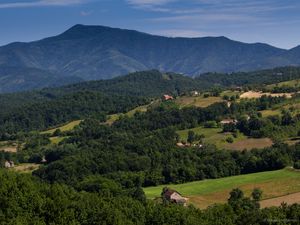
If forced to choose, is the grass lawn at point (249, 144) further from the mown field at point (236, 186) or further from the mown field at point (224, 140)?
the mown field at point (236, 186)

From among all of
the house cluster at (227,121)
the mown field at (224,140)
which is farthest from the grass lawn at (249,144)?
the house cluster at (227,121)

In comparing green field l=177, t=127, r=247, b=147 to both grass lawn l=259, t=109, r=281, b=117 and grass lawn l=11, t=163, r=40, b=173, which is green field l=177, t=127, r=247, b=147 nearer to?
grass lawn l=259, t=109, r=281, b=117

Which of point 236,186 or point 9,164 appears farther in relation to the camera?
point 9,164

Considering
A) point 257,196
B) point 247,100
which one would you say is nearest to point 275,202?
point 257,196

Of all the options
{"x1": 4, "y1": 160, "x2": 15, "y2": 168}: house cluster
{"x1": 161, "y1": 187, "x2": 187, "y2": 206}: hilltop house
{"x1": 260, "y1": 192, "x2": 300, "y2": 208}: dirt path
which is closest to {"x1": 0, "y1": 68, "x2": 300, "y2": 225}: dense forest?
{"x1": 4, "y1": 160, "x2": 15, "y2": 168}: house cluster

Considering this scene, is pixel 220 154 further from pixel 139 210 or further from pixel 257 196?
pixel 139 210

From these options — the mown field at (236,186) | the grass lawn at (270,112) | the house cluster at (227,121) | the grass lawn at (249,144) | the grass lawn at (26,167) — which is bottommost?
the grass lawn at (26,167)

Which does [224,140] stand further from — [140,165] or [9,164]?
[9,164]

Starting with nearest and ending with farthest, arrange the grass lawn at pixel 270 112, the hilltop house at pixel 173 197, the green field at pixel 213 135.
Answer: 1. the hilltop house at pixel 173 197
2. the green field at pixel 213 135
3. the grass lawn at pixel 270 112

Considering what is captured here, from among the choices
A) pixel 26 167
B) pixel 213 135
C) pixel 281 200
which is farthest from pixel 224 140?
pixel 281 200

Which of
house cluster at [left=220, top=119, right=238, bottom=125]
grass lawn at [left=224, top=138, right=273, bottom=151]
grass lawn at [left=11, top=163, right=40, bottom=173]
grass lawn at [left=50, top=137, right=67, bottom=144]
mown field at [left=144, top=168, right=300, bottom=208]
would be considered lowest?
grass lawn at [left=11, top=163, right=40, bottom=173]
